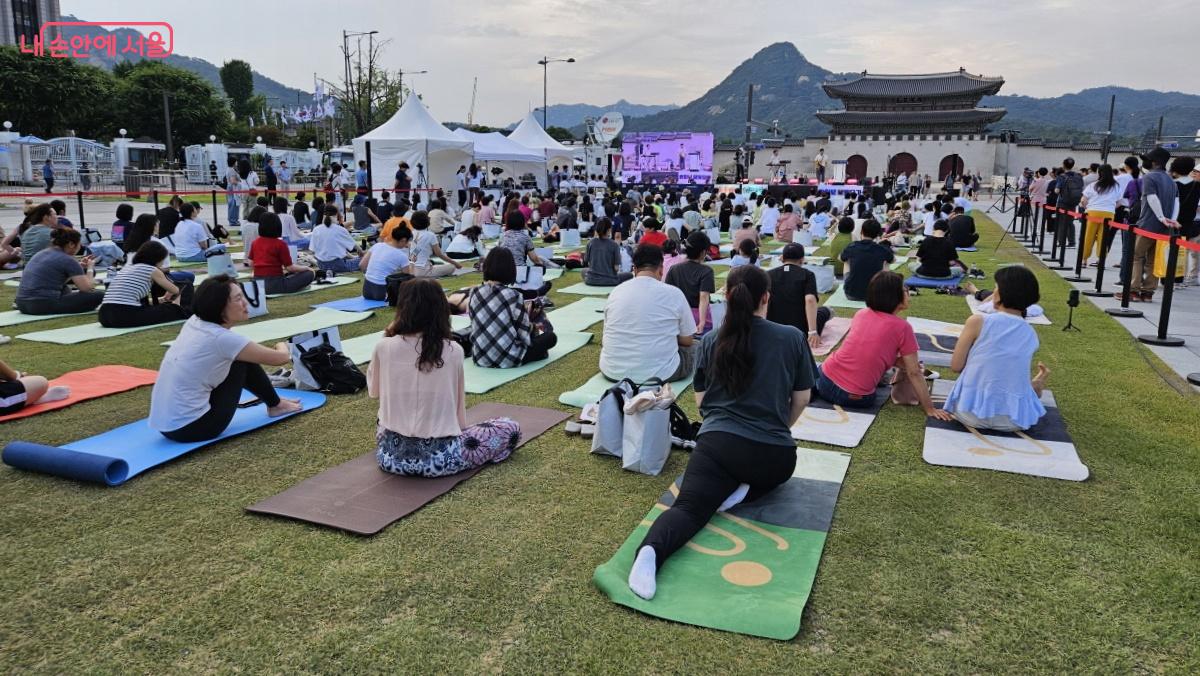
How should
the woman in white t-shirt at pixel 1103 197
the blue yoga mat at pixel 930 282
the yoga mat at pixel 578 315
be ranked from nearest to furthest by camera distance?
the yoga mat at pixel 578 315 < the blue yoga mat at pixel 930 282 < the woman in white t-shirt at pixel 1103 197

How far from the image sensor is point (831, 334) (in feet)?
24.3

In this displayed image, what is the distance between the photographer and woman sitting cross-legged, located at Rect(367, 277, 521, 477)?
3.67 m

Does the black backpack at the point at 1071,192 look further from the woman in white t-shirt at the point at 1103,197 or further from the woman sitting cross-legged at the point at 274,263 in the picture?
the woman sitting cross-legged at the point at 274,263

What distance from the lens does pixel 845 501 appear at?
363cm

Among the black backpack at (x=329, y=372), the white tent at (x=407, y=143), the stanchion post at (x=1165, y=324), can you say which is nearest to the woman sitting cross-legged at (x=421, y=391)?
the black backpack at (x=329, y=372)

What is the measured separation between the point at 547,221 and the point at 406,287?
13698 mm

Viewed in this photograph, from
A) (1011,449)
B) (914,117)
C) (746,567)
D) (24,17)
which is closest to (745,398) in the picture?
(746,567)

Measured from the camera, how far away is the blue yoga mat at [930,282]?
31.8 ft

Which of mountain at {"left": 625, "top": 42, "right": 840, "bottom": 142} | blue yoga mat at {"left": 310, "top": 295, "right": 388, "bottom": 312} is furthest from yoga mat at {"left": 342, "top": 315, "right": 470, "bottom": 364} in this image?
mountain at {"left": 625, "top": 42, "right": 840, "bottom": 142}

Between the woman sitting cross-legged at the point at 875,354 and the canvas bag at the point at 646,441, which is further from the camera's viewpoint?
the woman sitting cross-legged at the point at 875,354

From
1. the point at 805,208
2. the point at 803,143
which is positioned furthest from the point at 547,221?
the point at 803,143

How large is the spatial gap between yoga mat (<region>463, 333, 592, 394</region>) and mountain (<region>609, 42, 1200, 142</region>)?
4320 inches

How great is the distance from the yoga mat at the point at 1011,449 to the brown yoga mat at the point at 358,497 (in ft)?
8.61

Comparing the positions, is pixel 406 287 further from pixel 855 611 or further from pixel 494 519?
pixel 855 611
